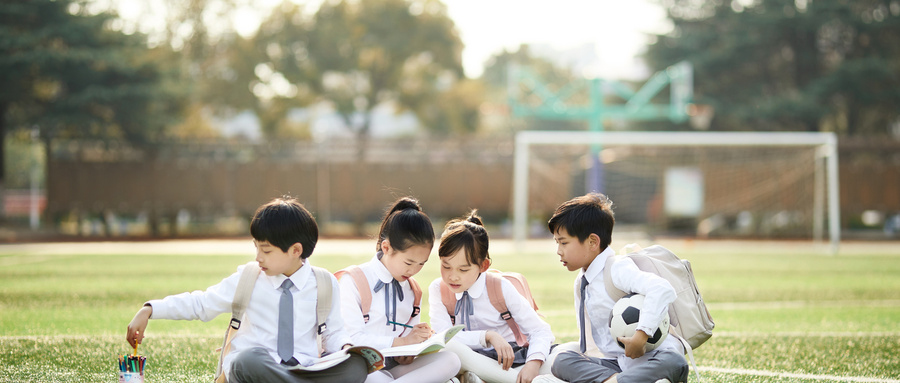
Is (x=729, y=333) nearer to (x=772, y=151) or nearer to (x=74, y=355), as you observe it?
(x=74, y=355)

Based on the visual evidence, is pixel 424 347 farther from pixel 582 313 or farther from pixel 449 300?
pixel 582 313

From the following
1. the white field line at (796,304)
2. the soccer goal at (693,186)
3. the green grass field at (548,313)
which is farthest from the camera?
the soccer goal at (693,186)

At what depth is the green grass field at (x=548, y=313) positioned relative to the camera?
14.5 feet

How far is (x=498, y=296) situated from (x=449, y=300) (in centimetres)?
25

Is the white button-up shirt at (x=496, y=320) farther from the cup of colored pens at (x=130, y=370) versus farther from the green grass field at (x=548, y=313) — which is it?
the cup of colored pens at (x=130, y=370)

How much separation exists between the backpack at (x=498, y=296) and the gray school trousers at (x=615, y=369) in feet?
0.89

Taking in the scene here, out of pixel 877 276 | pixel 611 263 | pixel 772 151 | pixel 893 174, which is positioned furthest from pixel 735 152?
pixel 611 263

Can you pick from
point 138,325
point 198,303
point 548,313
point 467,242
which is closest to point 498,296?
point 467,242

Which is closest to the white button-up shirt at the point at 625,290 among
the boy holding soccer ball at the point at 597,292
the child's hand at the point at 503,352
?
the boy holding soccer ball at the point at 597,292

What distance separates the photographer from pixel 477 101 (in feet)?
93.5

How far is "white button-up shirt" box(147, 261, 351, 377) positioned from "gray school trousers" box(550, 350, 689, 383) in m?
1.06

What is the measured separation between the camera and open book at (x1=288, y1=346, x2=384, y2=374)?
3.17 m

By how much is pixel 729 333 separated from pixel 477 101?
2291 centimetres

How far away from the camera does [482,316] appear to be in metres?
3.88
